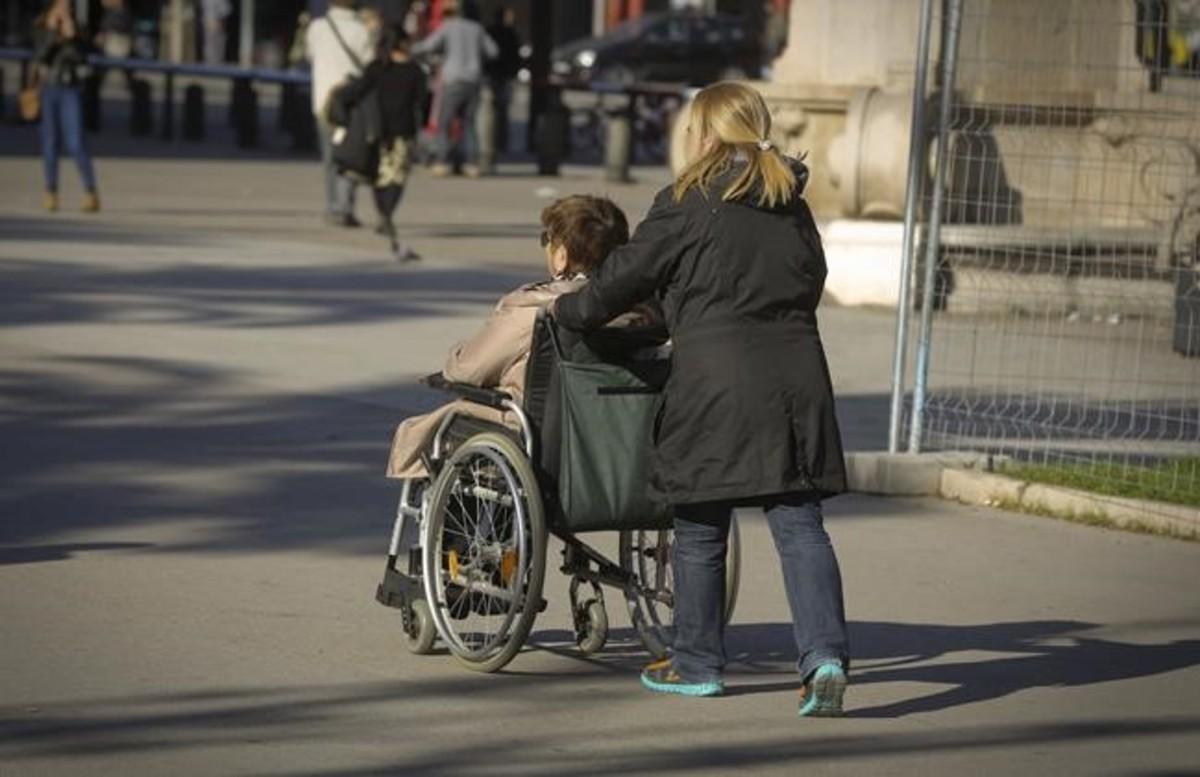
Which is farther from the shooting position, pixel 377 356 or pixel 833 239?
pixel 833 239

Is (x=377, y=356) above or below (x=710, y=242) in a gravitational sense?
below

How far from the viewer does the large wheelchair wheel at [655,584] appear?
7465mm

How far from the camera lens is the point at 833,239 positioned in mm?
17438

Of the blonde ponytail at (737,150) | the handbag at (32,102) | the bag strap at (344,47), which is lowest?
the handbag at (32,102)

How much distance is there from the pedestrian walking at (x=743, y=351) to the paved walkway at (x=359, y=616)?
447mm

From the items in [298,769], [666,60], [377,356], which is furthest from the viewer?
[666,60]

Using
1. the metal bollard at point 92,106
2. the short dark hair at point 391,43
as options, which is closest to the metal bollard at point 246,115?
the metal bollard at point 92,106

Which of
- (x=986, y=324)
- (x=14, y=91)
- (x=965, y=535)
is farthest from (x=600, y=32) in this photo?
(x=965, y=535)

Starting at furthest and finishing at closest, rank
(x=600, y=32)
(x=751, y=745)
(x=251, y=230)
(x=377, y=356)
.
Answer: (x=600, y=32), (x=251, y=230), (x=377, y=356), (x=751, y=745)

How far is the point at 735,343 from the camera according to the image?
22.5ft

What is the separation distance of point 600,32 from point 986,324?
2228 inches

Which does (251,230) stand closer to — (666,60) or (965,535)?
(965,535)

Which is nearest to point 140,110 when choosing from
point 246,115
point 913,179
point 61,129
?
point 246,115

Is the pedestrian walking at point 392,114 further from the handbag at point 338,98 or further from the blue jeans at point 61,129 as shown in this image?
the blue jeans at point 61,129
